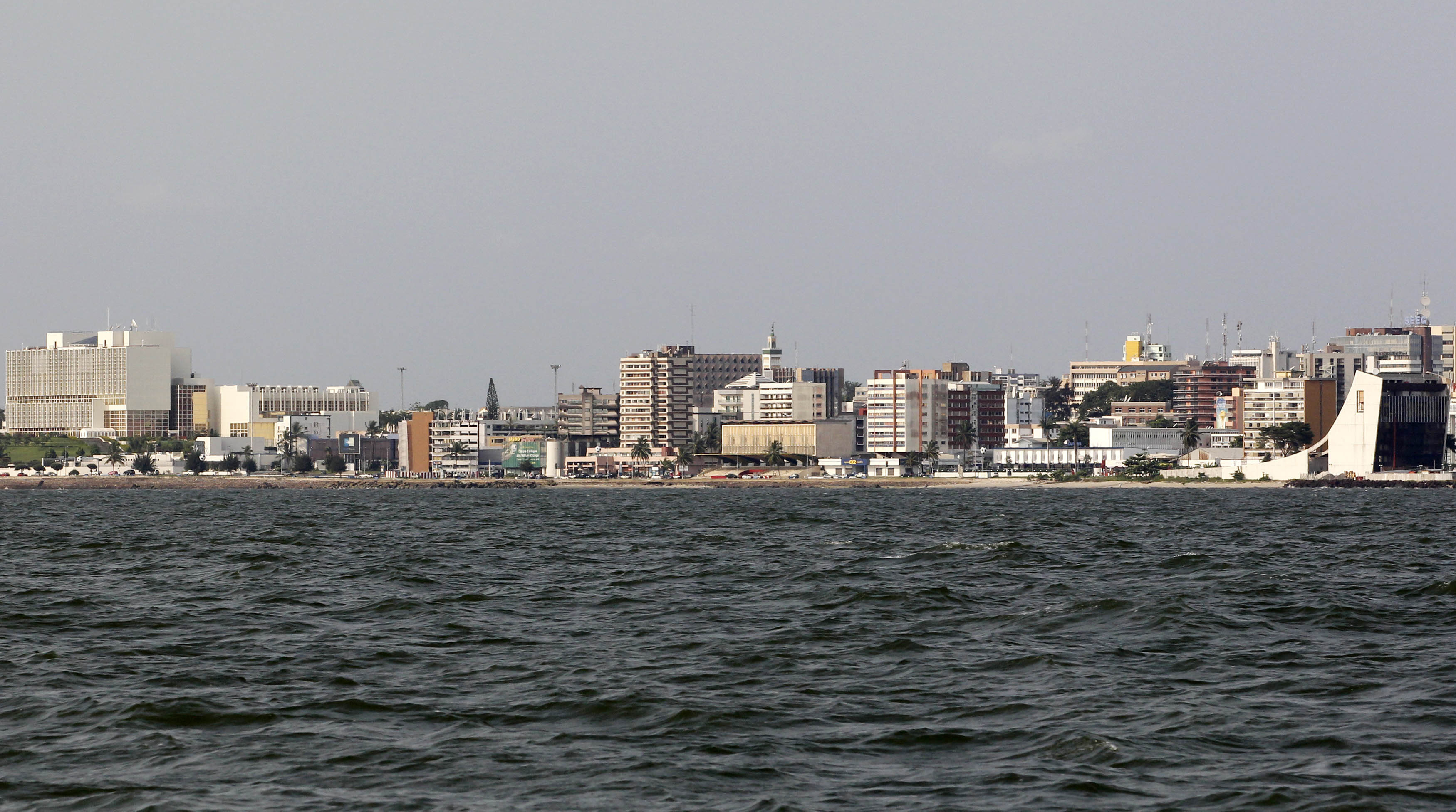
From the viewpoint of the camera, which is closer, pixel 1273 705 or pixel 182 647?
pixel 1273 705

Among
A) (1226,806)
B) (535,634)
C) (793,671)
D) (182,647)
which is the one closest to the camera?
(1226,806)

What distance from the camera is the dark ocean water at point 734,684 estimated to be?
20.6 metres

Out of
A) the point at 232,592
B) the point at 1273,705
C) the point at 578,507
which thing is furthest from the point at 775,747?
the point at 578,507

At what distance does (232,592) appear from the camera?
154 feet

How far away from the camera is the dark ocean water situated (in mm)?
20562

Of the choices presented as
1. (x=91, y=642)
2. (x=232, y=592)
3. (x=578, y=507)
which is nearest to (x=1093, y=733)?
(x=91, y=642)

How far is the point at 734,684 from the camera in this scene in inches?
1118

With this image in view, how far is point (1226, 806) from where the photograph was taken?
19.3m

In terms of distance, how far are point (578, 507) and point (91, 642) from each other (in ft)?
424

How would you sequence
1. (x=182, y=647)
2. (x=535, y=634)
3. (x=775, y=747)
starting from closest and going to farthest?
(x=775, y=747), (x=182, y=647), (x=535, y=634)

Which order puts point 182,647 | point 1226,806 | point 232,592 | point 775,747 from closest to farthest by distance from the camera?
point 1226,806, point 775,747, point 182,647, point 232,592

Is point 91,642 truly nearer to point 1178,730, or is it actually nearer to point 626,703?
point 626,703

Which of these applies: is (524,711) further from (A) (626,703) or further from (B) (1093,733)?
(B) (1093,733)

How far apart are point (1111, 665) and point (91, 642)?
68.5 feet
